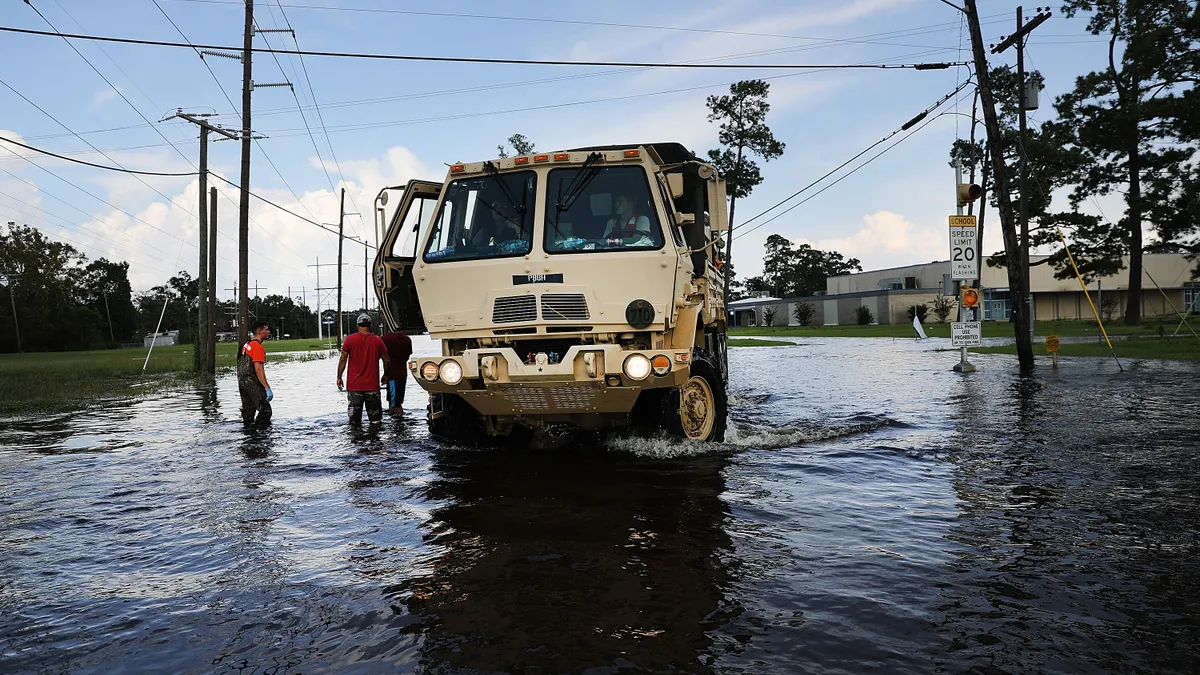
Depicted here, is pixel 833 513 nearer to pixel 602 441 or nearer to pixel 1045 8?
pixel 602 441

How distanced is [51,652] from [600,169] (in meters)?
6.06

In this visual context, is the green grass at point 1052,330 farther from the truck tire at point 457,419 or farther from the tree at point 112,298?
the tree at point 112,298

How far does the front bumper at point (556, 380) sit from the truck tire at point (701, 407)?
928mm

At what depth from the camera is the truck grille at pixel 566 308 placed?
802 cm

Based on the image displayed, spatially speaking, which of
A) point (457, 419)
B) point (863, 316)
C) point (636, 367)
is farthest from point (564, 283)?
point (863, 316)

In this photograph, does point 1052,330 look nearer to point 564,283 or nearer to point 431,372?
point 564,283

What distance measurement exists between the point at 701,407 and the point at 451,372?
280 centimetres

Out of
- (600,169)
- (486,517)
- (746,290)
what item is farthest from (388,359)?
(746,290)

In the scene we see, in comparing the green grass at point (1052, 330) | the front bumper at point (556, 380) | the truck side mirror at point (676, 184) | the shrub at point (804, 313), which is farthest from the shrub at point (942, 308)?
the front bumper at point (556, 380)

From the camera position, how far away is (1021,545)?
538 cm

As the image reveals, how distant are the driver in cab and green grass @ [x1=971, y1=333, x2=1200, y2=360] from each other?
747 inches

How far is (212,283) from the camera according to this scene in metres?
28.2

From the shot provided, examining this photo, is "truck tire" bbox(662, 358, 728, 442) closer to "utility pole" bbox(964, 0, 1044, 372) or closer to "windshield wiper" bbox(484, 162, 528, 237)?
"windshield wiper" bbox(484, 162, 528, 237)

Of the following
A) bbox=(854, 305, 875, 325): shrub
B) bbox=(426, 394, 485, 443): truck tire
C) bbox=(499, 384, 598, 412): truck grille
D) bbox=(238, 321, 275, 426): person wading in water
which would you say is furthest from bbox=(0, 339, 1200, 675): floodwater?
bbox=(854, 305, 875, 325): shrub
